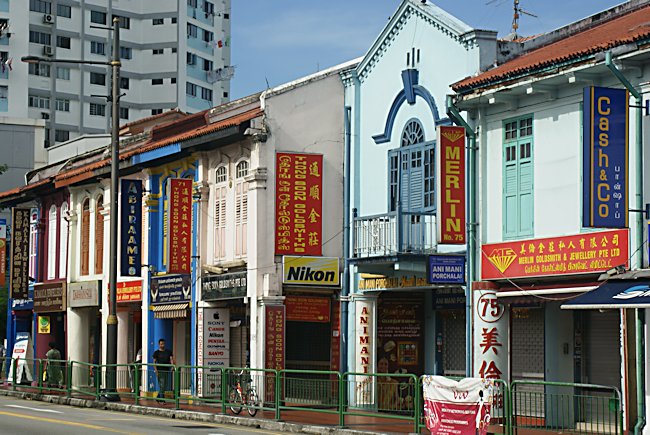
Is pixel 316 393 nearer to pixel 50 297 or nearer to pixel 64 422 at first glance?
pixel 64 422

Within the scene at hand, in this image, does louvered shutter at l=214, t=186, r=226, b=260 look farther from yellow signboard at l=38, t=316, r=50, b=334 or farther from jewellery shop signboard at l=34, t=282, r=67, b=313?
yellow signboard at l=38, t=316, r=50, b=334

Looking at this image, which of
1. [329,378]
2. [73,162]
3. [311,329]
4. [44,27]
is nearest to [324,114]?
[311,329]

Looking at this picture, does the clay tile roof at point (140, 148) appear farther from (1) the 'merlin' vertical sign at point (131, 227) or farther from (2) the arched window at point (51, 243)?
(2) the arched window at point (51, 243)

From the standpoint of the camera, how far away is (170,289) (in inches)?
1352

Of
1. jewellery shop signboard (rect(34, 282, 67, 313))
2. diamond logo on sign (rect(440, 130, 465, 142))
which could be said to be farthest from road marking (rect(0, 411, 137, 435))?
jewellery shop signboard (rect(34, 282, 67, 313))

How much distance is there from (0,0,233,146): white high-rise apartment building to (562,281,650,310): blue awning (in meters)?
77.9

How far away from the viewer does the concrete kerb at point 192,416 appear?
74.7 ft

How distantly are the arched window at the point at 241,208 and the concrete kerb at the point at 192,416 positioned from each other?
15.7ft

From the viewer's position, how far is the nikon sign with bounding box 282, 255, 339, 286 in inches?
1166

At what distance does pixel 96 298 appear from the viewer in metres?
39.1

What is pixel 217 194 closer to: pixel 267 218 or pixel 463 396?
pixel 267 218

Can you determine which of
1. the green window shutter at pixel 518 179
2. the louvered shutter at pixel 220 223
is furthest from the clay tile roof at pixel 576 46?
the louvered shutter at pixel 220 223

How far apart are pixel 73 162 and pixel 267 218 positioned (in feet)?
49.8

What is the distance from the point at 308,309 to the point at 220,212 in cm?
409
